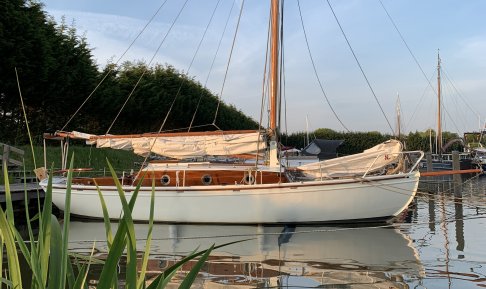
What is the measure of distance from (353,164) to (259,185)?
285 cm

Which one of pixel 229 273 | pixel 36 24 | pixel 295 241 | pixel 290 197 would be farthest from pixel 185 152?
pixel 36 24

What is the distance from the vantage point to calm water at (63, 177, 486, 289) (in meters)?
6.62

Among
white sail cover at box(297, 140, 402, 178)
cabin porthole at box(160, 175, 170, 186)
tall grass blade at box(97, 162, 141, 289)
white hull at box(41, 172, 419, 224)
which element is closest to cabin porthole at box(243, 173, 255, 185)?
Result: white hull at box(41, 172, 419, 224)

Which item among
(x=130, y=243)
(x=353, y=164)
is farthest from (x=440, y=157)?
(x=130, y=243)

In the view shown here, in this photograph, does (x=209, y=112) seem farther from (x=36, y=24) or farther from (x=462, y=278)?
(x=462, y=278)

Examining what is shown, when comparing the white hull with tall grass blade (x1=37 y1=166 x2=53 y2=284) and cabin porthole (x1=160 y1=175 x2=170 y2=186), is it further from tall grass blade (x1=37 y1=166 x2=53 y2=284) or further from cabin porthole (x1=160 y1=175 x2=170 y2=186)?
tall grass blade (x1=37 y1=166 x2=53 y2=284)

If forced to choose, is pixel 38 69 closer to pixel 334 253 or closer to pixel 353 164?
pixel 353 164

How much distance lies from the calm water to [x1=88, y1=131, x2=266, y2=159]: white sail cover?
2122mm

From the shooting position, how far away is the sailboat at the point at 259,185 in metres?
11.3

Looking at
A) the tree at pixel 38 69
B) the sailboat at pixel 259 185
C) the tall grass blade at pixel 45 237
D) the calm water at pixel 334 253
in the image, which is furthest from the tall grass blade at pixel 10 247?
the tree at pixel 38 69

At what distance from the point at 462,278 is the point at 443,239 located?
3.56m

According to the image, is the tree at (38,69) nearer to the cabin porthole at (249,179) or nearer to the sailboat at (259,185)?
the sailboat at (259,185)

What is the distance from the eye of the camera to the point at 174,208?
1188cm

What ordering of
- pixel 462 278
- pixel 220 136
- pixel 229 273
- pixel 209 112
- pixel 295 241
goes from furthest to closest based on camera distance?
pixel 209 112
pixel 220 136
pixel 295 241
pixel 229 273
pixel 462 278
